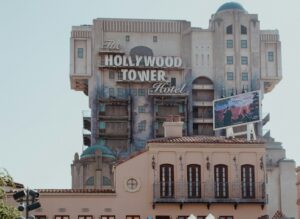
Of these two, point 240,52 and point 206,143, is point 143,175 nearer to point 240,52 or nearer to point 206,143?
point 206,143

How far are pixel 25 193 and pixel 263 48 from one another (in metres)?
88.7

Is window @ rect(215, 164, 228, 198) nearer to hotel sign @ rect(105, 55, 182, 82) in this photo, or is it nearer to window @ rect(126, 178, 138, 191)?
window @ rect(126, 178, 138, 191)

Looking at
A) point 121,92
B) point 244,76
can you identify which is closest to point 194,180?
point 121,92

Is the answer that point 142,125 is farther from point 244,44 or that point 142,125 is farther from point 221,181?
point 221,181

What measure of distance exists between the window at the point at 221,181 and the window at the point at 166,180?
3.00 meters

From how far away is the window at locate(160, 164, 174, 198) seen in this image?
182 feet

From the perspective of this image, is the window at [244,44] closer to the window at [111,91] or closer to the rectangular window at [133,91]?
the rectangular window at [133,91]

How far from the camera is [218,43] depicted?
390 ft

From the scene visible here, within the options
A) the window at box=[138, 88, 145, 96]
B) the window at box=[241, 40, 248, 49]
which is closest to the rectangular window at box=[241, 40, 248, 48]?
the window at box=[241, 40, 248, 49]

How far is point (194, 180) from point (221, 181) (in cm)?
182

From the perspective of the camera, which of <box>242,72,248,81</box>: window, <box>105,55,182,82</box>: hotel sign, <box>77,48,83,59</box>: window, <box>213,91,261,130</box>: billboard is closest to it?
<box>213,91,261,130</box>: billboard

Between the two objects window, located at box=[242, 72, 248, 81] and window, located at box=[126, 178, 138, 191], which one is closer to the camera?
window, located at box=[126, 178, 138, 191]

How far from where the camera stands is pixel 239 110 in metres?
70.2

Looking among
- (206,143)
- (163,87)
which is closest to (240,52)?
(163,87)
